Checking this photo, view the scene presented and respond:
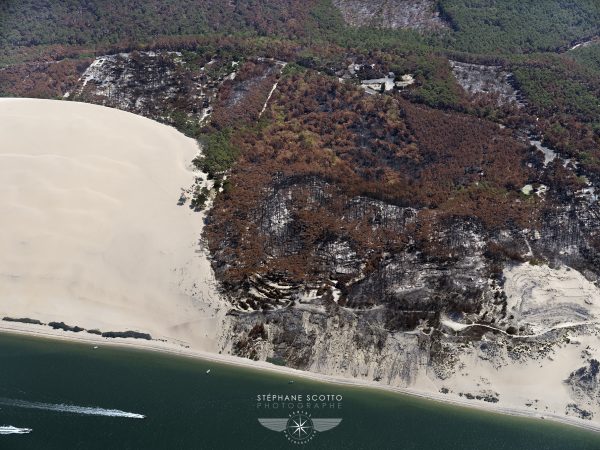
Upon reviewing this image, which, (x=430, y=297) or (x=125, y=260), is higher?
(x=125, y=260)

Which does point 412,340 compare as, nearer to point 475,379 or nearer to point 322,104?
point 475,379

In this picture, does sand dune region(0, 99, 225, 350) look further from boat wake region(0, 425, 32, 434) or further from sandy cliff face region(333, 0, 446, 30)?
sandy cliff face region(333, 0, 446, 30)

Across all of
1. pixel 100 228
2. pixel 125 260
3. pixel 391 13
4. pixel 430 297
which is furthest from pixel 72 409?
pixel 391 13

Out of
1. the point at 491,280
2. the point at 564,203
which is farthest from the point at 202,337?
the point at 564,203

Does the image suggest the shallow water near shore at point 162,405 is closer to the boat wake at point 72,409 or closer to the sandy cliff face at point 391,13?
the boat wake at point 72,409

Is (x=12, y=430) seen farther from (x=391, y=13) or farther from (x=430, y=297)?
(x=391, y=13)

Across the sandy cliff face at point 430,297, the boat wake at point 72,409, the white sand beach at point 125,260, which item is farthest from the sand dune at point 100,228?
the boat wake at point 72,409

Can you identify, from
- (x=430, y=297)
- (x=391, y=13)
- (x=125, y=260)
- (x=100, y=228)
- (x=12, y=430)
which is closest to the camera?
(x=12, y=430)
